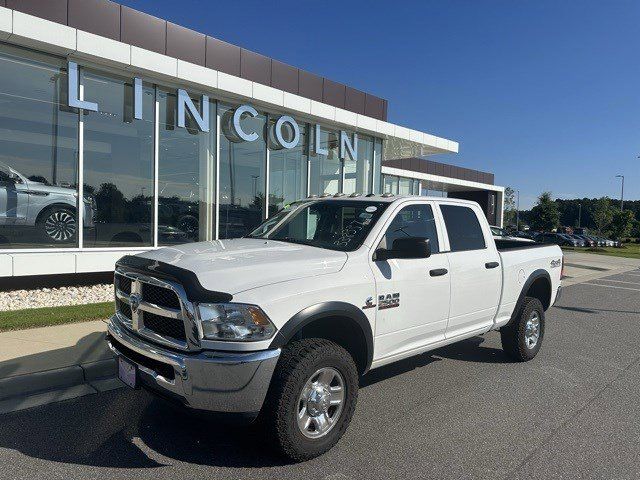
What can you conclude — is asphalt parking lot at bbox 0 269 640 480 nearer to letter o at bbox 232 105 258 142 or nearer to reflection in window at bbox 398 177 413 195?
letter o at bbox 232 105 258 142

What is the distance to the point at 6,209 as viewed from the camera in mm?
8297

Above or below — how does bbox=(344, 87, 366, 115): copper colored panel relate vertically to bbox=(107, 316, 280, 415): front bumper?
above

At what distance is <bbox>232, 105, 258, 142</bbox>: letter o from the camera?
11359 mm

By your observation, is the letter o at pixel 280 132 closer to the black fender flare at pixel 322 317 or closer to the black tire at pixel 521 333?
the black tire at pixel 521 333

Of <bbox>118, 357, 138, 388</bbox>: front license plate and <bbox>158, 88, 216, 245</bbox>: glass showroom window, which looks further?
<bbox>158, 88, 216, 245</bbox>: glass showroom window

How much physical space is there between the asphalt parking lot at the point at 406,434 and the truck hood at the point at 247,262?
35.5 inches

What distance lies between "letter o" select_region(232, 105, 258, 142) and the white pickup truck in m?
7.01

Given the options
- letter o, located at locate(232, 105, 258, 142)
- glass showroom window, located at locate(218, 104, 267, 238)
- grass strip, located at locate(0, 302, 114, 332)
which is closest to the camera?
grass strip, located at locate(0, 302, 114, 332)

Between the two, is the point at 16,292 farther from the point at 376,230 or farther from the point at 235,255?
the point at 376,230

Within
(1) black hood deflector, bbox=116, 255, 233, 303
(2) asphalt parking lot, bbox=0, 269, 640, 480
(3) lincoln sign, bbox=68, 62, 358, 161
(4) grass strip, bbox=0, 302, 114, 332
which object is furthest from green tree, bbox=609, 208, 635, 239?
(1) black hood deflector, bbox=116, 255, 233, 303

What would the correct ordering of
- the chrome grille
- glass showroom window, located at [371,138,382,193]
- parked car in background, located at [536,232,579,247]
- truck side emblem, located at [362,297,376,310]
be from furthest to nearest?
parked car in background, located at [536,232,579,247] < glass showroom window, located at [371,138,382,193] < truck side emblem, located at [362,297,376,310] < the chrome grille

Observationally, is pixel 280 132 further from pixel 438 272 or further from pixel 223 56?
pixel 438 272

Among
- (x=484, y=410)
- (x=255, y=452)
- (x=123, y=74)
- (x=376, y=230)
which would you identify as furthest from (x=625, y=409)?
(x=123, y=74)

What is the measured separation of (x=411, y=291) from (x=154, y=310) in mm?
2040
